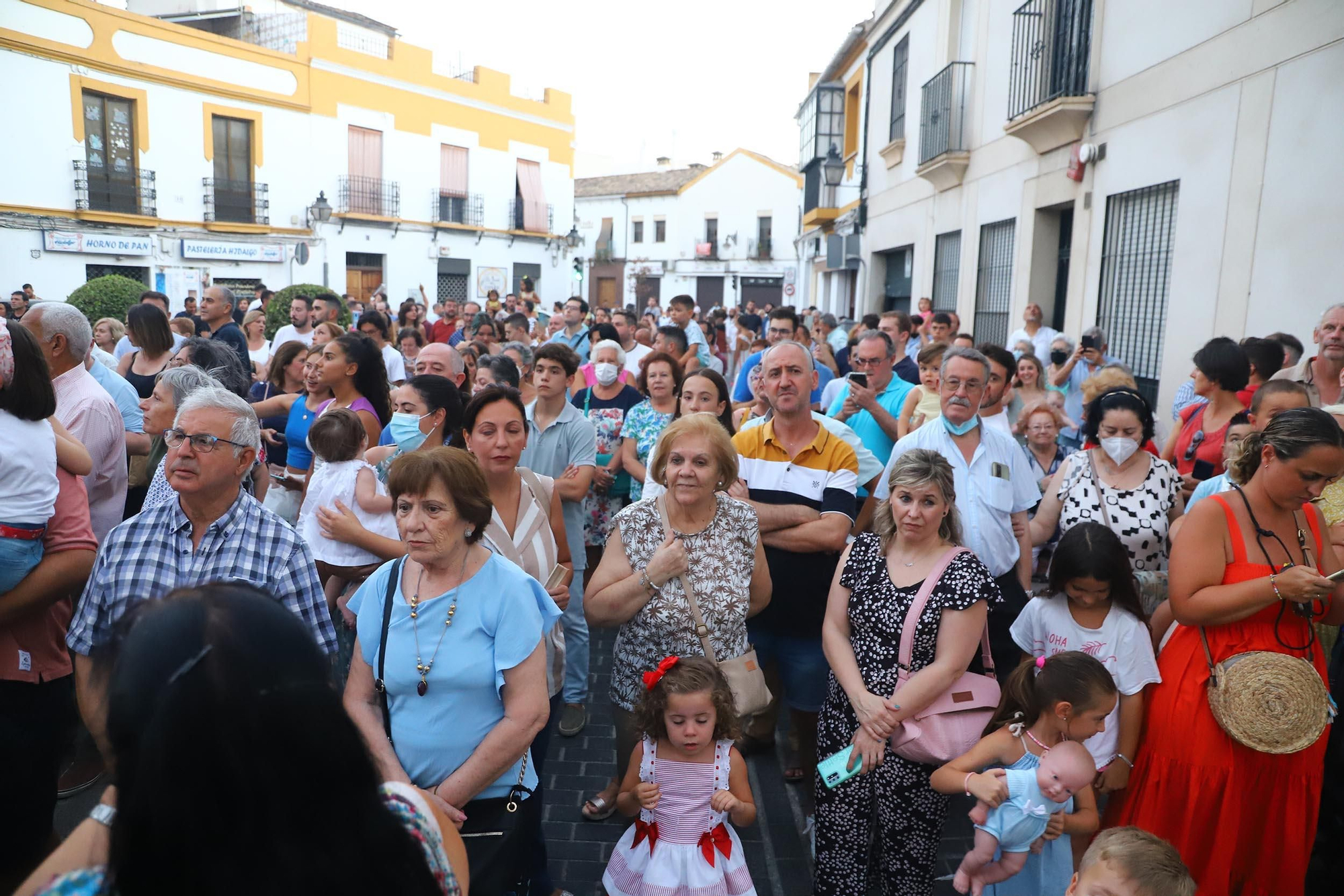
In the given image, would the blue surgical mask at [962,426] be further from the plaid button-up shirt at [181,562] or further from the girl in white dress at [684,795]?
the plaid button-up shirt at [181,562]

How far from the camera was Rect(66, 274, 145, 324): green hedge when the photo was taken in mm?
15531

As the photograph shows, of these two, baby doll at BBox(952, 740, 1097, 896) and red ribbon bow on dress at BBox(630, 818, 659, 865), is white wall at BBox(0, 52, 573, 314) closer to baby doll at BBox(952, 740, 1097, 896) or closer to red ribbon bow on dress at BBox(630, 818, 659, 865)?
red ribbon bow on dress at BBox(630, 818, 659, 865)

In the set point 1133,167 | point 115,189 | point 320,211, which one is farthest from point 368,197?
point 1133,167

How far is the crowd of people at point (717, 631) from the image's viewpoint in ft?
7.08

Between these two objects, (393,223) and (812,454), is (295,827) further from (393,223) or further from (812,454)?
(393,223)

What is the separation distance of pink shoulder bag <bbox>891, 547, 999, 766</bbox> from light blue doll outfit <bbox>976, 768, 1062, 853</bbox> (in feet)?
1.01

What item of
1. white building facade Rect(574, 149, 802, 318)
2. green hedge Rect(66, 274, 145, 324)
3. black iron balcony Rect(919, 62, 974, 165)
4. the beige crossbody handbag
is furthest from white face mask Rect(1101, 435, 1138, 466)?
white building facade Rect(574, 149, 802, 318)

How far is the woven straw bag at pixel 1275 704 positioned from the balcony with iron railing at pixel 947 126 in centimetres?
1041

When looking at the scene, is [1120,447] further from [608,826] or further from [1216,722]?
[608,826]

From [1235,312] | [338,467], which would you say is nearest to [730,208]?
[1235,312]

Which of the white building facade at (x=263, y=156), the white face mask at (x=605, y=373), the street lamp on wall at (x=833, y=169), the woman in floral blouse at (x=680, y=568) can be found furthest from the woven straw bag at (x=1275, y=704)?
the white building facade at (x=263, y=156)

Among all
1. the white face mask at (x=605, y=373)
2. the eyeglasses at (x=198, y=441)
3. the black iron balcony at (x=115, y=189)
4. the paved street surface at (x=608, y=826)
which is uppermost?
the black iron balcony at (x=115, y=189)

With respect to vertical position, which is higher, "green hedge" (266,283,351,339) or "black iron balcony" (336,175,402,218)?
"black iron balcony" (336,175,402,218)

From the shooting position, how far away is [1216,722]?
9.67 feet
